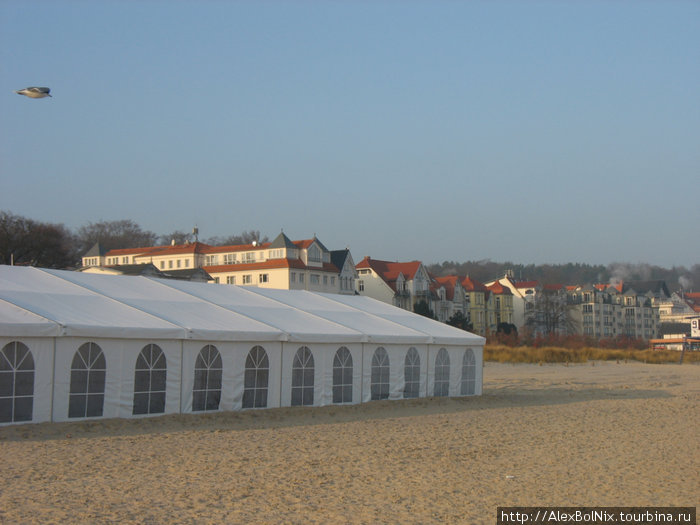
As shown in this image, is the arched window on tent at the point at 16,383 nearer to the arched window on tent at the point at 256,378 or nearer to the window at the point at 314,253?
the arched window on tent at the point at 256,378

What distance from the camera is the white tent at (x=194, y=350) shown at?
44.1ft

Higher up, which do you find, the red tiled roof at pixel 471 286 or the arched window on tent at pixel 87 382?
the red tiled roof at pixel 471 286

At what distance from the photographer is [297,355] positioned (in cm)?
1756

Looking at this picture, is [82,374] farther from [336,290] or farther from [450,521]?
[336,290]

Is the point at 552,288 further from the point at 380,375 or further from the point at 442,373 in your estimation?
the point at 380,375

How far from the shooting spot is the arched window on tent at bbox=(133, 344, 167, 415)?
14695 mm

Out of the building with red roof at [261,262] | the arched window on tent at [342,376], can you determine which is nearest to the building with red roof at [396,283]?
the building with red roof at [261,262]

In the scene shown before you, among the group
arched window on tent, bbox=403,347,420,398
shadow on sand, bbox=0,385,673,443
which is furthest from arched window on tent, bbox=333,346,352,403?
arched window on tent, bbox=403,347,420,398

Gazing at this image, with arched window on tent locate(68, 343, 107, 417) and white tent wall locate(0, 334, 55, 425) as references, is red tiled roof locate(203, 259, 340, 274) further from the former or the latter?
white tent wall locate(0, 334, 55, 425)

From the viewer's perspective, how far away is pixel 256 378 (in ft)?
55.1

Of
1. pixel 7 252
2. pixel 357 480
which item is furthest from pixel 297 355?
pixel 7 252

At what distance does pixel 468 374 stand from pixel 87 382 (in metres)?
11.8

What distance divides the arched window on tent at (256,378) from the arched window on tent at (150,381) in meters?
2.03

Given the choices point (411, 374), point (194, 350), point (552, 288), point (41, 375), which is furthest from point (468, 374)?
point (552, 288)
